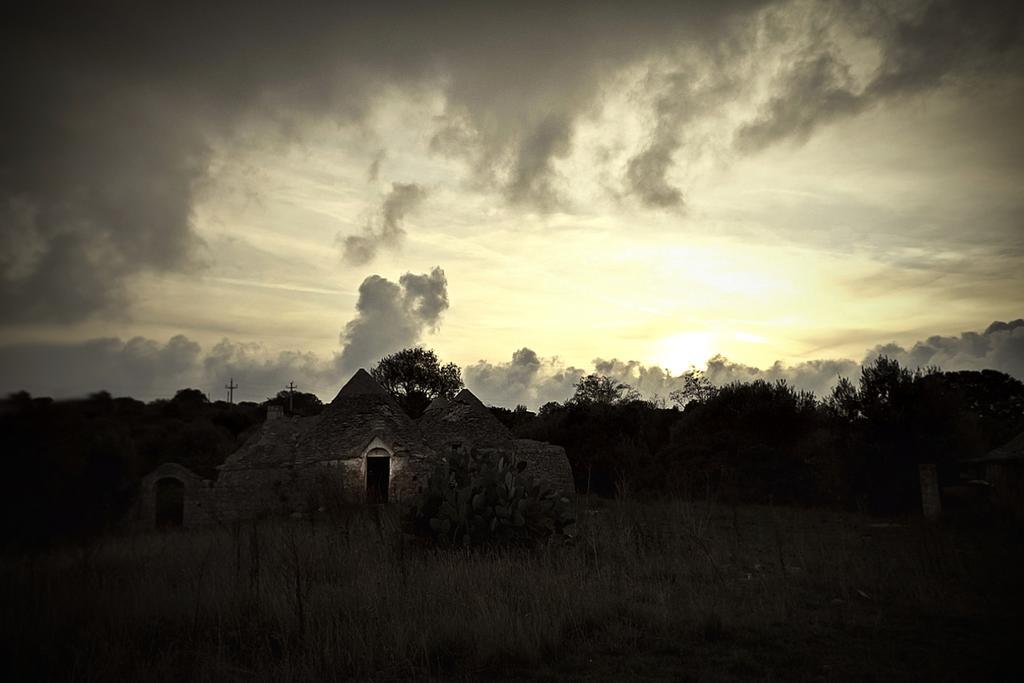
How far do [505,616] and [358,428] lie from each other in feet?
85.2

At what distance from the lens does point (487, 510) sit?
11414 mm

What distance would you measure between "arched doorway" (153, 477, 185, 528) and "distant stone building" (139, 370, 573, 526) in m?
0.05

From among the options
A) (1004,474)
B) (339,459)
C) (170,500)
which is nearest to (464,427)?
(339,459)

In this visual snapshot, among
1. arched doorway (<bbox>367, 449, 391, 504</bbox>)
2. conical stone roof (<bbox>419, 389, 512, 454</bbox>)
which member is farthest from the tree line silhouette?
arched doorway (<bbox>367, 449, 391, 504</bbox>)

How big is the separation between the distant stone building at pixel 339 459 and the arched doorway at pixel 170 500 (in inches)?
1.9

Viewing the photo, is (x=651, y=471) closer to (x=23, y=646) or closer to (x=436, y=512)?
(x=436, y=512)

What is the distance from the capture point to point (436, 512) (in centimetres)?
1211

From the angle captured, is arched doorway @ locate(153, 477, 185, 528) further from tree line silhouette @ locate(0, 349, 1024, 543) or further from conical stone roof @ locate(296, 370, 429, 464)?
conical stone roof @ locate(296, 370, 429, 464)

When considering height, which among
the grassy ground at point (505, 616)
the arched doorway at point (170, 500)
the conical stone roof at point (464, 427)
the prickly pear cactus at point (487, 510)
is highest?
the conical stone roof at point (464, 427)

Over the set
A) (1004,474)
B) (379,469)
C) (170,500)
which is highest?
(379,469)

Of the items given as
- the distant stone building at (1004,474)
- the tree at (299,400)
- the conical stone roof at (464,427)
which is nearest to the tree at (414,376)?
the tree at (299,400)

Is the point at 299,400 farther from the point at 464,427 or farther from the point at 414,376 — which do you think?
the point at 464,427

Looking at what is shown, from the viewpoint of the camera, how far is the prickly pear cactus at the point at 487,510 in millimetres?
11250

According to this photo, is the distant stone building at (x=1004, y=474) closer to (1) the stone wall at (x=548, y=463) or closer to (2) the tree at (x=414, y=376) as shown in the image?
(1) the stone wall at (x=548, y=463)
